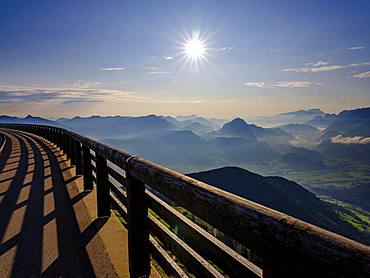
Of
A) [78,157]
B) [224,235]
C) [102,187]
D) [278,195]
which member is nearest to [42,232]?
[102,187]

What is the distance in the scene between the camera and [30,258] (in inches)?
169

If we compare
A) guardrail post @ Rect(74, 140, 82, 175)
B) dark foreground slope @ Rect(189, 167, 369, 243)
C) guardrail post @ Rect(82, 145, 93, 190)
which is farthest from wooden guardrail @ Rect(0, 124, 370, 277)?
dark foreground slope @ Rect(189, 167, 369, 243)

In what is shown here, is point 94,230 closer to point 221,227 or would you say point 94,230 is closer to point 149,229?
point 149,229

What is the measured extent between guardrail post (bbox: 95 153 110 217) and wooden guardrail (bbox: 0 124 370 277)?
1222 mm

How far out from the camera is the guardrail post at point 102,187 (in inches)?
209

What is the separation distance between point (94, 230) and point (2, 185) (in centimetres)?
542

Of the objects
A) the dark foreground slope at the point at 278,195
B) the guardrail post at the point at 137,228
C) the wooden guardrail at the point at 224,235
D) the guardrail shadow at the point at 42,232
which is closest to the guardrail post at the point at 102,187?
the guardrail shadow at the point at 42,232

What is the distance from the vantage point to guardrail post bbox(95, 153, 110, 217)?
5.30m

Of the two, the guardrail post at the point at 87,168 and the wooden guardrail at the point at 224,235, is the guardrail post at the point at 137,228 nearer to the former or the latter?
the wooden guardrail at the point at 224,235

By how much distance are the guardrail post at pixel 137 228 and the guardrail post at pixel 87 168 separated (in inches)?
160

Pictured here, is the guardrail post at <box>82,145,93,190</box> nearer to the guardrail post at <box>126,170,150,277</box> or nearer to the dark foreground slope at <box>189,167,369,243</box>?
the guardrail post at <box>126,170,150,277</box>

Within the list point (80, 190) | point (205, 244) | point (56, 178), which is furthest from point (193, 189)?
point (56, 178)

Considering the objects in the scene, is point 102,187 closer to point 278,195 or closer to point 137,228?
point 137,228

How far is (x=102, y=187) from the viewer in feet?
18.0
